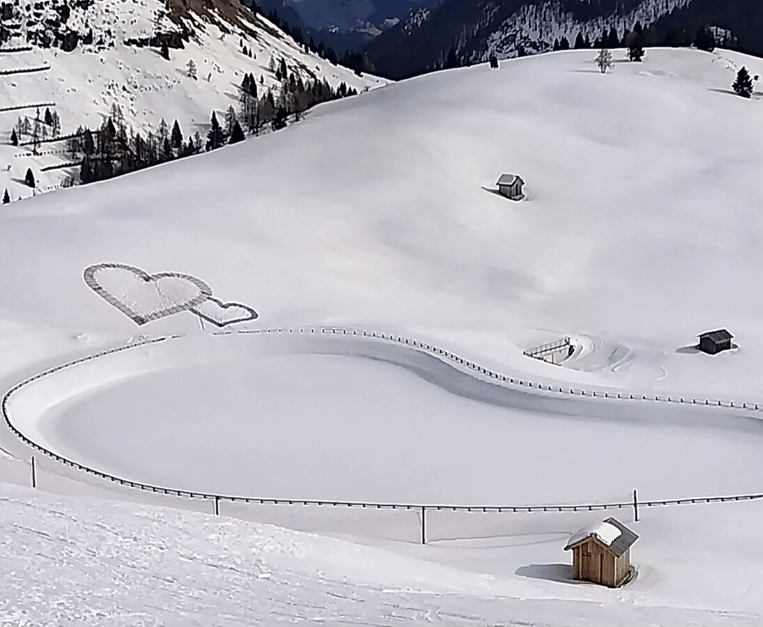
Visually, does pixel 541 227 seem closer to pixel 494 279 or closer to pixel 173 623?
pixel 494 279

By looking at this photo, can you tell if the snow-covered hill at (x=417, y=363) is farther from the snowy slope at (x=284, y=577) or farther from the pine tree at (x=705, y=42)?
the pine tree at (x=705, y=42)

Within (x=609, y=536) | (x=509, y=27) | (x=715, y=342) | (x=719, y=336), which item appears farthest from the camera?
(x=509, y=27)

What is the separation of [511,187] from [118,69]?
2365 inches

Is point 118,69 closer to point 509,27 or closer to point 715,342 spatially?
point 715,342

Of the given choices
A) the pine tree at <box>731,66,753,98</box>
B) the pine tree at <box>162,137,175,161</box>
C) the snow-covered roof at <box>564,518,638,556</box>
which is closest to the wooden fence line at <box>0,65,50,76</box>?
the pine tree at <box>162,137,175,161</box>

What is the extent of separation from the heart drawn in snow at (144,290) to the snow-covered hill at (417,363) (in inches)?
8.9

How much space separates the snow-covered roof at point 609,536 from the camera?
1474 cm

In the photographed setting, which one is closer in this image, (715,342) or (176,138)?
(715,342)

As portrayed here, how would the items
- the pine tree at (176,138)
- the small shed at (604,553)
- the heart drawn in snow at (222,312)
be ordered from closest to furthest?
1. the small shed at (604,553)
2. the heart drawn in snow at (222,312)
3. the pine tree at (176,138)

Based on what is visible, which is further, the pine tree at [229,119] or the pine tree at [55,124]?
the pine tree at [55,124]

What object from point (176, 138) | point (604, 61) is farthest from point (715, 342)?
point (176, 138)

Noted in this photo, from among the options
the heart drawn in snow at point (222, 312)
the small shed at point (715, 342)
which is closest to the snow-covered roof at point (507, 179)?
the small shed at point (715, 342)

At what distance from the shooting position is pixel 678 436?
21453mm

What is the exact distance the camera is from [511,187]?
4012 cm
